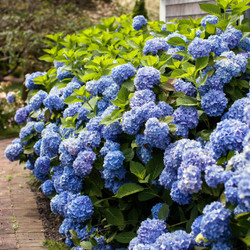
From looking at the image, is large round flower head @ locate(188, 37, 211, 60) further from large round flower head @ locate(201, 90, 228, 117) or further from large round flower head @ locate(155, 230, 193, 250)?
large round flower head @ locate(155, 230, 193, 250)

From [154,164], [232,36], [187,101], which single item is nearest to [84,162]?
[154,164]

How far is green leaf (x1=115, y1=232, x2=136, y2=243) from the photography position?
2.33 meters

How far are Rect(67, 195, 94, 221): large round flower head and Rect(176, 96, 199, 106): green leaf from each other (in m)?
0.83

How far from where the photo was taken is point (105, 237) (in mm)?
2521

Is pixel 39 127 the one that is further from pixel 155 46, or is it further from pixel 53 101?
pixel 155 46

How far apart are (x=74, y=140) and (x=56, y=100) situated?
2.67ft

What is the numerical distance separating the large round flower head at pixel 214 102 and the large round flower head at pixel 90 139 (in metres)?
0.71

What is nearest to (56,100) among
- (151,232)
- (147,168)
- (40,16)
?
(147,168)

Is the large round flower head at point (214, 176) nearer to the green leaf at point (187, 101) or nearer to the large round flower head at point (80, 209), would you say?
the green leaf at point (187, 101)

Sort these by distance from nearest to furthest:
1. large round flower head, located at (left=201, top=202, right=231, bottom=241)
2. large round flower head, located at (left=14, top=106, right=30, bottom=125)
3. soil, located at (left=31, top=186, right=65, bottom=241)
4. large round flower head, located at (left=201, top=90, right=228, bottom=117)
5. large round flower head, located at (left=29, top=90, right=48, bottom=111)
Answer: large round flower head, located at (left=201, top=202, right=231, bottom=241)
large round flower head, located at (left=201, top=90, right=228, bottom=117)
soil, located at (left=31, top=186, right=65, bottom=241)
large round flower head, located at (left=29, top=90, right=48, bottom=111)
large round flower head, located at (left=14, top=106, right=30, bottom=125)

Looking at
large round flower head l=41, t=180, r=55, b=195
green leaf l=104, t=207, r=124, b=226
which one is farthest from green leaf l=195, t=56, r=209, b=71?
large round flower head l=41, t=180, r=55, b=195

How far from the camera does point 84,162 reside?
2398mm

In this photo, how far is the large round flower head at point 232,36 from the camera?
2484 millimetres

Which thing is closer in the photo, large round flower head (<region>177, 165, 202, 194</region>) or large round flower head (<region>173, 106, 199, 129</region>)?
large round flower head (<region>177, 165, 202, 194</region>)
